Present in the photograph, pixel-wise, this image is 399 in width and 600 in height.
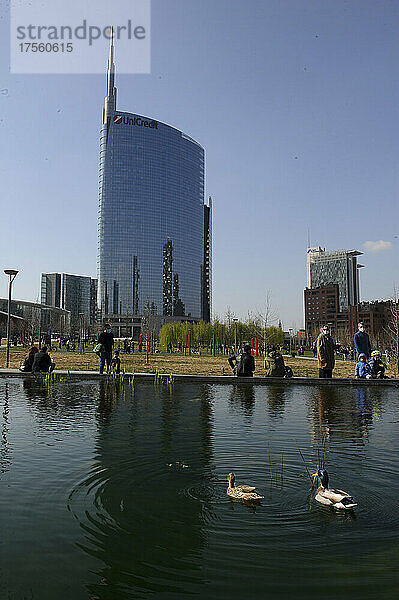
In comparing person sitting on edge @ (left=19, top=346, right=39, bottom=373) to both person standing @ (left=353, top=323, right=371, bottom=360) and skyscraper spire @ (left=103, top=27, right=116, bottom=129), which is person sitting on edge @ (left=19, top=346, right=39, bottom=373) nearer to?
person standing @ (left=353, top=323, right=371, bottom=360)

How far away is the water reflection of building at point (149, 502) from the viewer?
14.5 feet

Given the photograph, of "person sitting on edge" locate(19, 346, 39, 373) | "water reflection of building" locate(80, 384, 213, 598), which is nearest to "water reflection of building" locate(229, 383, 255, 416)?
"water reflection of building" locate(80, 384, 213, 598)

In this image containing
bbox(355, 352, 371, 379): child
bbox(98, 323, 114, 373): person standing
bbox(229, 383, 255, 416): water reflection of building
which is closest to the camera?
bbox(229, 383, 255, 416): water reflection of building

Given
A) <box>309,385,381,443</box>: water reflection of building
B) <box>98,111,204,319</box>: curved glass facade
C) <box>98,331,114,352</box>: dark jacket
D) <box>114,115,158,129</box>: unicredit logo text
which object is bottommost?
<box>309,385,381,443</box>: water reflection of building

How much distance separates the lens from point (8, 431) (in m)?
9.99

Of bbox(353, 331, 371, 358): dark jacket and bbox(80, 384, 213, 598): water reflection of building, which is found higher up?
bbox(353, 331, 371, 358): dark jacket

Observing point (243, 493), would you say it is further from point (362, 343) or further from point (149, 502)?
point (362, 343)

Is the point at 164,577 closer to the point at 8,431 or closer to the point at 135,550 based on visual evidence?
the point at 135,550

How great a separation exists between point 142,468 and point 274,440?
291cm

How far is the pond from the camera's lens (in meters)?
4.26

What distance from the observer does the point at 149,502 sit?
6.11 m

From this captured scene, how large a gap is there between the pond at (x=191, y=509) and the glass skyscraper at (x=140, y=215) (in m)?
151

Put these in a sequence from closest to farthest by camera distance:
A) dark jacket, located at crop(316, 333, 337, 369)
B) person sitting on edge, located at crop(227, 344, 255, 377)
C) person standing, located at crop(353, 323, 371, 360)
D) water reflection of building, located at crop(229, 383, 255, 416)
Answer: water reflection of building, located at crop(229, 383, 255, 416) → person standing, located at crop(353, 323, 371, 360) → dark jacket, located at crop(316, 333, 337, 369) → person sitting on edge, located at crop(227, 344, 255, 377)

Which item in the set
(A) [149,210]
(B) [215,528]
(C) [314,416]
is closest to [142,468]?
(B) [215,528]
